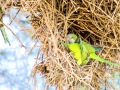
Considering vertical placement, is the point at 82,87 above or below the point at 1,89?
above

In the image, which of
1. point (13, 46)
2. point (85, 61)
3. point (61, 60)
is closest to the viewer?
point (61, 60)

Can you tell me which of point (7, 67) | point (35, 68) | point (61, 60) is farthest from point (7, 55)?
point (61, 60)

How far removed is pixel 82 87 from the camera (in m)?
0.91

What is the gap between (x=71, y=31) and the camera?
108cm

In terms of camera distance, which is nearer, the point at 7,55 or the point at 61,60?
the point at 61,60

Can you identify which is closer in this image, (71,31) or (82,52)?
(82,52)

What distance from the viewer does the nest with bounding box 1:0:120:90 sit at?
85cm

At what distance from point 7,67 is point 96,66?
1.30 metres

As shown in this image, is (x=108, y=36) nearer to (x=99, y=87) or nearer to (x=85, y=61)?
(x=85, y=61)

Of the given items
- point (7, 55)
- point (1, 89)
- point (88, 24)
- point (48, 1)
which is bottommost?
point (1, 89)

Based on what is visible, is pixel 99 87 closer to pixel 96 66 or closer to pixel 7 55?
pixel 96 66

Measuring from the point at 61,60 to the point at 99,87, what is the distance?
395mm

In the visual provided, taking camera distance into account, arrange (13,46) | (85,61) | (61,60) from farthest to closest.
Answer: (13,46) < (85,61) < (61,60)

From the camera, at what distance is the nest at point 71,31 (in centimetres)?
85
